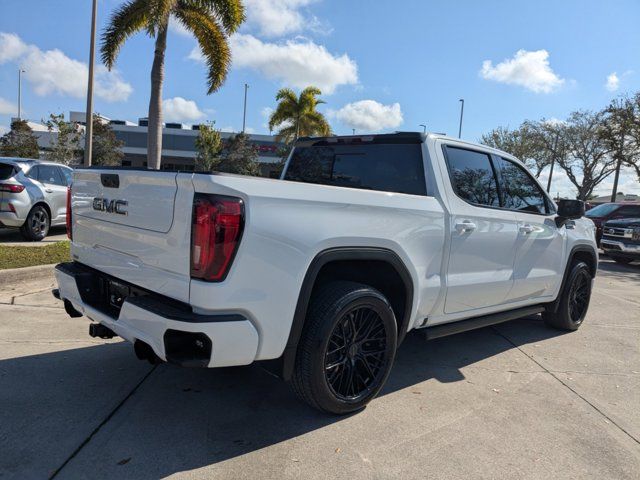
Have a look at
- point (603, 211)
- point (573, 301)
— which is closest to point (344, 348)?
point (573, 301)

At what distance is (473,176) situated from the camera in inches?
163

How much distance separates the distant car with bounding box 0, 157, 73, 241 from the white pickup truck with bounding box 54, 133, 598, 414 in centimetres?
634

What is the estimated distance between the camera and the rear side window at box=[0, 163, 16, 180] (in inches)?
352

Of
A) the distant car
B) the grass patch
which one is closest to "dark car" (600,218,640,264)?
the grass patch

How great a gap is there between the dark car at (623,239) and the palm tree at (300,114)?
22558 mm

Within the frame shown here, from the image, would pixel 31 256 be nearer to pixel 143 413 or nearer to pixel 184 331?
pixel 143 413

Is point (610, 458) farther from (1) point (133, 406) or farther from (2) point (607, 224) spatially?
(2) point (607, 224)

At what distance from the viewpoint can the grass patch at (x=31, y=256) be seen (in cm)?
673

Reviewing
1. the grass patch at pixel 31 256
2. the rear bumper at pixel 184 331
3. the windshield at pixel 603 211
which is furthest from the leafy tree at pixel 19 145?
the rear bumper at pixel 184 331

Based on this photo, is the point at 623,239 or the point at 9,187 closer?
the point at 9,187

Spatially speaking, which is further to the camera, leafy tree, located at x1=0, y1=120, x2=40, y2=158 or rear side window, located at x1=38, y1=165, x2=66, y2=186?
leafy tree, located at x1=0, y1=120, x2=40, y2=158

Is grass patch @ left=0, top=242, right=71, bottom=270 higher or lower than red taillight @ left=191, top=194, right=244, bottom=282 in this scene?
lower

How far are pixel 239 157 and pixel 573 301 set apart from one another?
38760mm

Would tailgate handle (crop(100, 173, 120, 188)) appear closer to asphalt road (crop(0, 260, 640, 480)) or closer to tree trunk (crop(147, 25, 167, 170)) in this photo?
asphalt road (crop(0, 260, 640, 480))
